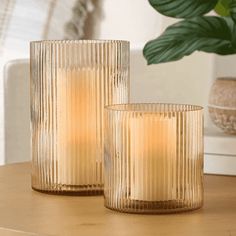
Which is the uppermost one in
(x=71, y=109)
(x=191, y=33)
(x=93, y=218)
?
(x=191, y=33)

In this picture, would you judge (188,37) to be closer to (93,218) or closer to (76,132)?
(76,132)

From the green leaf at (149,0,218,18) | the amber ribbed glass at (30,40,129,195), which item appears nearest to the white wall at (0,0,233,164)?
the green leaf at (149,0,218,18)

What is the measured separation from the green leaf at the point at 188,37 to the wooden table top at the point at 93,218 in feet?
0.66

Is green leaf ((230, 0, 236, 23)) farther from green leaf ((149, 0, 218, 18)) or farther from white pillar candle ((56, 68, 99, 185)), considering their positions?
white pillar candle ((56, 68, 99, 185))

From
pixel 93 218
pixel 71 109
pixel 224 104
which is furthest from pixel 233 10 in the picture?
pixel 93 218

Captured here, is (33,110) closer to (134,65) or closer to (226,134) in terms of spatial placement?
(226,134)

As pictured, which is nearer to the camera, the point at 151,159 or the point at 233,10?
the point at 151,159

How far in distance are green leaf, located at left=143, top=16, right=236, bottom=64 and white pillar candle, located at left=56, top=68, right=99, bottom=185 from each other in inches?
5.5

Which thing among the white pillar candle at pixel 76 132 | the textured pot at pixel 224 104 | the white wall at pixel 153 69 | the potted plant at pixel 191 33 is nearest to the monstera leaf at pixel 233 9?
the potted plant at pixel 191 33

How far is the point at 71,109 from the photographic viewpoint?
1.05 m

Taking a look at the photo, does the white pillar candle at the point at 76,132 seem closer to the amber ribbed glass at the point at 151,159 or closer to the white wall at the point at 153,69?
the amber ribbed glass at the point at 151,159

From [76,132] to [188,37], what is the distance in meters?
0.22

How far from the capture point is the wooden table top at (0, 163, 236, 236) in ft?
2.78

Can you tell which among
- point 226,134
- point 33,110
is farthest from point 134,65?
point 33,110
